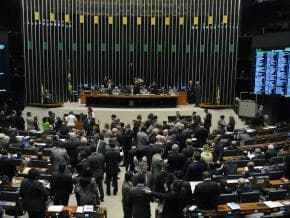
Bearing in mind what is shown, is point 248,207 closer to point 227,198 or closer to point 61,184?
point 227,198

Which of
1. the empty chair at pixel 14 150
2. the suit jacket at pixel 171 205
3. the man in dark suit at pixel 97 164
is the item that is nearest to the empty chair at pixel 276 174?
the suit jacket at pixel 171 205

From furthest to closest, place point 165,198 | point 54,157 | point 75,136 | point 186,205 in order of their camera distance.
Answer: point 75,136
point 54,157
point 186,205
point 165,198

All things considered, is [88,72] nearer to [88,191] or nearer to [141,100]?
[141,100]

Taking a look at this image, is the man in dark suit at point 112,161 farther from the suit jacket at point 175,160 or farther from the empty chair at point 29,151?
the empty chair at point 29,151

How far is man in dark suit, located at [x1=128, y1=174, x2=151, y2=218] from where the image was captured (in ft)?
29.0

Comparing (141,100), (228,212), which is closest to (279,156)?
(228,212)

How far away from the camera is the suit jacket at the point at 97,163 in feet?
36.1

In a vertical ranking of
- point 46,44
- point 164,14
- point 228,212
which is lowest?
point 228,212

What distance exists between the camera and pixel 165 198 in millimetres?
8469

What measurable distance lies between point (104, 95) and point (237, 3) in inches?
363

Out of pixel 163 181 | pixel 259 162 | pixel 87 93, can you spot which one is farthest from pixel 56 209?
pixel 87 93

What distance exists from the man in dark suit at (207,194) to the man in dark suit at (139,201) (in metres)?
0.97

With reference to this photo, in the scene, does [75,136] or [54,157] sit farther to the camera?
[75,136]

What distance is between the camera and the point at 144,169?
9.77m
